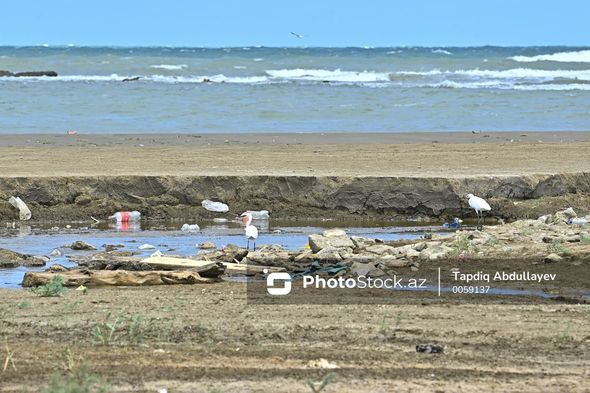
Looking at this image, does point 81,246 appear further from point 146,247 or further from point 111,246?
point 146,247

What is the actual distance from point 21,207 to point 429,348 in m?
8.46

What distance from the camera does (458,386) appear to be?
5988mm

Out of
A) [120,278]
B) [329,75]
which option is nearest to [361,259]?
[120,278]

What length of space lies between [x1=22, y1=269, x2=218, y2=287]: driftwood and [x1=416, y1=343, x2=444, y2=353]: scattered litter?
3.16 m

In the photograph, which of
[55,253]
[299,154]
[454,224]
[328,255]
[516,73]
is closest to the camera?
[328,255]

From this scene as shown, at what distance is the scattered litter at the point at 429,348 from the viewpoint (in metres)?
6.77

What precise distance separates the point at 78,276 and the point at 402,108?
2116cm

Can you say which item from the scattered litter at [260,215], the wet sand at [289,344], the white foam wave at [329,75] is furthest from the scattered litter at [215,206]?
the white foam wave at [329,75]

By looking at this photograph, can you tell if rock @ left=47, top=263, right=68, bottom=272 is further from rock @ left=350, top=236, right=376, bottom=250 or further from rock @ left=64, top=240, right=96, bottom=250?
rock @ left=350, top=236, right=376, bottom=250

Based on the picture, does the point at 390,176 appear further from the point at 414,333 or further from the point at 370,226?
the point at 414,333

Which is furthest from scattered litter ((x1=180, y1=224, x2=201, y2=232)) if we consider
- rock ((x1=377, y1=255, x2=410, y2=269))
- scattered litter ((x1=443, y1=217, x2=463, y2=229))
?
rock ((x1=377, y1=255, x2=410, y2=269))

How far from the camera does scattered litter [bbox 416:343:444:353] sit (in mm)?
6773

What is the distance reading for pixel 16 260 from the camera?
11.0 meters

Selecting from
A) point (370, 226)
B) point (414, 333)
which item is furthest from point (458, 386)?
point (370, 226)
